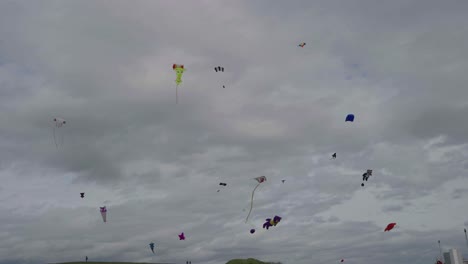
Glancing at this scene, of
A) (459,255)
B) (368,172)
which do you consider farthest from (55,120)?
(459,255)

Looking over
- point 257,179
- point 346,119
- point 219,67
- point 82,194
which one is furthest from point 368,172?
point 82,194

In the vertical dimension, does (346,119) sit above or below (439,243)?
above

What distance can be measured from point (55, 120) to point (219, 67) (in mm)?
30671

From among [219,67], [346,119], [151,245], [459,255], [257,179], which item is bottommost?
[459,255]

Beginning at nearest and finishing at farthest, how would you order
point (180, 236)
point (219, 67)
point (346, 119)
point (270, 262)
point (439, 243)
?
point (219, 67) → point (346, 119) → point (180, 236) → point (439, 243) → point (270, 262)

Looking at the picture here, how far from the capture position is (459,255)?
118 m

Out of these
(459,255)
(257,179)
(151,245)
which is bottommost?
(459,255)

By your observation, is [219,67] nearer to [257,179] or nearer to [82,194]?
[257,179]

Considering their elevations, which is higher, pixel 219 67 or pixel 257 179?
pixel 219 67

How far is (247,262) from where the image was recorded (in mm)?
135500

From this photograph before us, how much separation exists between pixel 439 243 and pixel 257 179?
99999mm

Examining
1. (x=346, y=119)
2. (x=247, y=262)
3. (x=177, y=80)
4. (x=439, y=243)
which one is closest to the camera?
(x=177, y=80)

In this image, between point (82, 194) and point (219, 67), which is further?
point (82, 194)

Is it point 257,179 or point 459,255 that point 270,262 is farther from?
point 257,179
